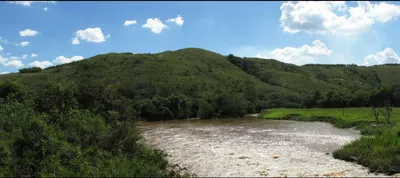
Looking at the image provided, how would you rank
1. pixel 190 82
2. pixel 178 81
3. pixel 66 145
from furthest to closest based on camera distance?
pixel 190 82 < pixel 178 81 < pixel 66 145

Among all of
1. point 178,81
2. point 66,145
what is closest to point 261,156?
point 66,145

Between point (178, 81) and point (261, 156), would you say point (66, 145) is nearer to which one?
point (261, 156)

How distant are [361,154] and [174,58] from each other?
149777 millimetres

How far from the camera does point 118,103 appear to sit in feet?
144

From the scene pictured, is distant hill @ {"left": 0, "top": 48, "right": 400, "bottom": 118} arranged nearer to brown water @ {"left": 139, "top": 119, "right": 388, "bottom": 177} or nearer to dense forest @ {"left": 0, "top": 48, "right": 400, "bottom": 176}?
dense forest @ {"left": 0, "top": 48, "right": 400, "bottom": 176}

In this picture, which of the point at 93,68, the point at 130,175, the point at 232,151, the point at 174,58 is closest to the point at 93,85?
the point at 232,151

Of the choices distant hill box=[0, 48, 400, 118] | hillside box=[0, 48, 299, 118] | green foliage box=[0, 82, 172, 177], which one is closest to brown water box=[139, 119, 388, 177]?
green foliage box=[0, 82, 172, 177]

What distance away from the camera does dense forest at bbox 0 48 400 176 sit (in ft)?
75.9

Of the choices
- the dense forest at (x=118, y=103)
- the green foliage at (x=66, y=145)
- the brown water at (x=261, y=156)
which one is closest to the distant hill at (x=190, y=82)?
the dense forest at (x=118, y=103)

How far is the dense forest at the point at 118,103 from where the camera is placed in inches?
910

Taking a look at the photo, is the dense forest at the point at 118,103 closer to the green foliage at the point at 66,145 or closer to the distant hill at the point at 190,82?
the green foliage at the point at 66,145

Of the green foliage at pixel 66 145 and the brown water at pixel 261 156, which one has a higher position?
the green foliage at pixel 66 145

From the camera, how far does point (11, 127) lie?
28953 millimetres

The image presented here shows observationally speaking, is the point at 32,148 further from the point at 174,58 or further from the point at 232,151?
the point at 174,58
